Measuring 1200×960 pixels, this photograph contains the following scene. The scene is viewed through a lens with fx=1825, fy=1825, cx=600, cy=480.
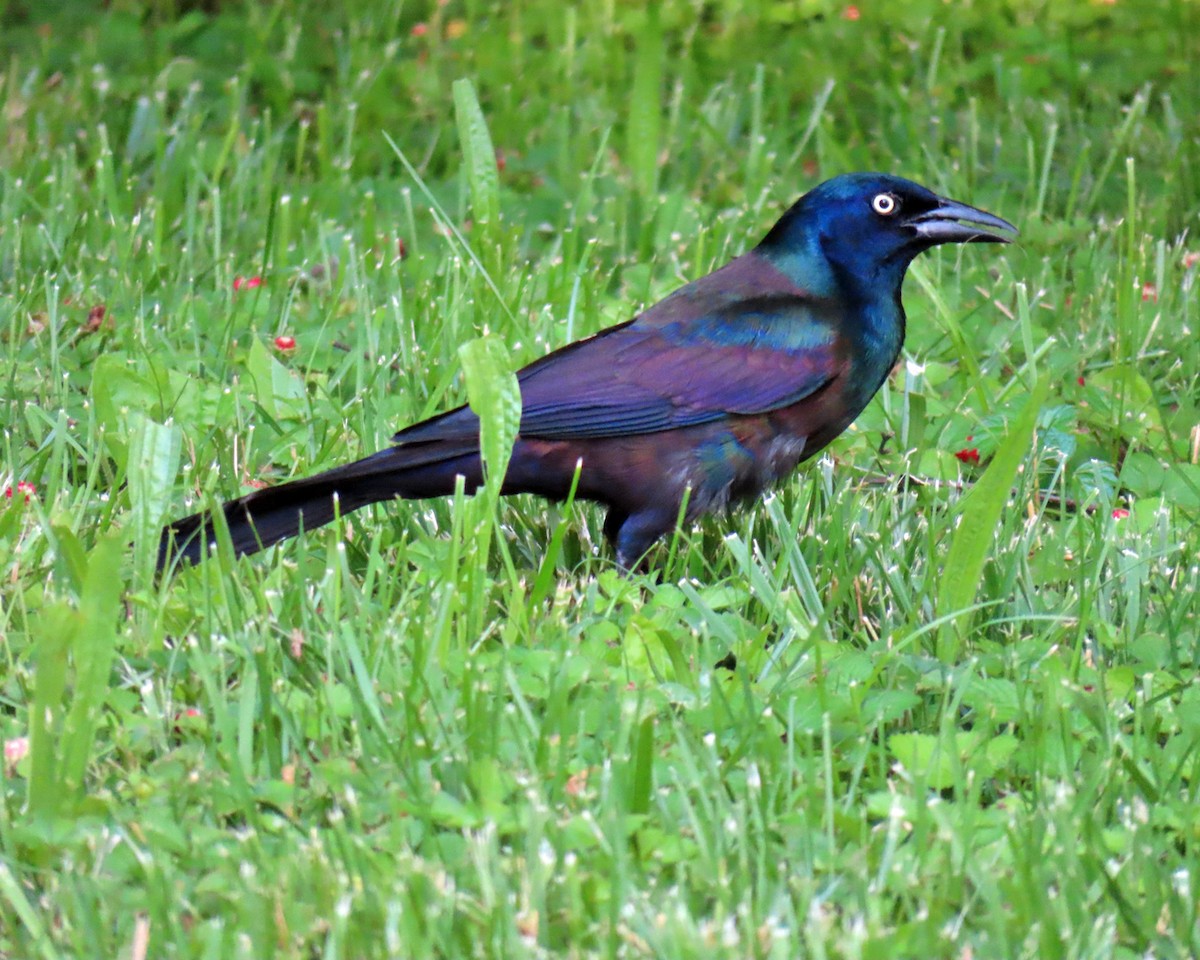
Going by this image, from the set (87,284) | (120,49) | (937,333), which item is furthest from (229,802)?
(120,49)

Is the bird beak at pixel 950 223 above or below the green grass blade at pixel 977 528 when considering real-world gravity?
above

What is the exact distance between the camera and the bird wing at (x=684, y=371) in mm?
3842

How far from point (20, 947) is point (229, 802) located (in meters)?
0.37

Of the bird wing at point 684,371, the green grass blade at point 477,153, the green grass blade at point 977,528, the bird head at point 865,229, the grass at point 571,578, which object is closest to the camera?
the grass at point 571,578

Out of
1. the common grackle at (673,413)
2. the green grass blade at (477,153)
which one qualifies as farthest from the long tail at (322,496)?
the green grass blade at (477,153)

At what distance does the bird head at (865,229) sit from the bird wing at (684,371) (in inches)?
8.0

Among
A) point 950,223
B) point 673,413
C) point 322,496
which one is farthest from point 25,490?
point 950,223

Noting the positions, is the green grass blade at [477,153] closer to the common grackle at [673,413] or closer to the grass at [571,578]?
the grass at [571,578]

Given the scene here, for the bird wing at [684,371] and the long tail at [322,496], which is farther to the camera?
the bird wing at [684,371]

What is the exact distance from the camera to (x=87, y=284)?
5.07 m

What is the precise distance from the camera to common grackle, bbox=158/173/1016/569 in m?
3.64

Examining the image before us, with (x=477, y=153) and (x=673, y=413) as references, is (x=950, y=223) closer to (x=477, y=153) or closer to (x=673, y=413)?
(x=673, y=413)

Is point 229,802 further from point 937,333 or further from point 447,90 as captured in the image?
point 447,90

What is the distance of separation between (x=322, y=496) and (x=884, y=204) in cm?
153
